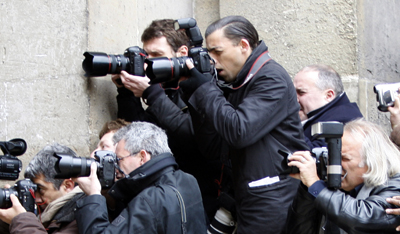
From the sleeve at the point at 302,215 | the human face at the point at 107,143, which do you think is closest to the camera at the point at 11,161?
the human face at the point at 107,143

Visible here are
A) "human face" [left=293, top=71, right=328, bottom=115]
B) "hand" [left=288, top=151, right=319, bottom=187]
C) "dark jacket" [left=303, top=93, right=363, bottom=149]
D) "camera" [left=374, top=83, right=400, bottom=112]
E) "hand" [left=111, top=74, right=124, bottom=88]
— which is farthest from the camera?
"hand" [left=111, top=74, right=124, bottom=88]

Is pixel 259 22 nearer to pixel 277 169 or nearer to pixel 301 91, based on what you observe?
pixel 301 91

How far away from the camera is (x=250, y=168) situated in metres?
2.66

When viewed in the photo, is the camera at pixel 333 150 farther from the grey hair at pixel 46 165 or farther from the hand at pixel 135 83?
the grey hair at pixel 46 165

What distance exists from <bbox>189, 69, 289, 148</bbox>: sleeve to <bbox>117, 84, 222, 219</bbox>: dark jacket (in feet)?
1.29

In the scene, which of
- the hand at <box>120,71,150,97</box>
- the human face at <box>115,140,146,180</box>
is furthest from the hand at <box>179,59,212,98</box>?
the hand at <box>120,71,150,97</box>

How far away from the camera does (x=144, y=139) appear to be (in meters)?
2.80

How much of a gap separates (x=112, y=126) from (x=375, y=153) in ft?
4.62

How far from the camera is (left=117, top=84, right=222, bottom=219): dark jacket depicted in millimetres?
3113

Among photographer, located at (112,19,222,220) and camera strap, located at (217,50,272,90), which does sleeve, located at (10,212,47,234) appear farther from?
camera strap, located at (217,50,272,90)

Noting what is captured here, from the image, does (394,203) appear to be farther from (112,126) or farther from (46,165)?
(46,165)

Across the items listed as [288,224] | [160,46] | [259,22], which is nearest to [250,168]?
[288,224]

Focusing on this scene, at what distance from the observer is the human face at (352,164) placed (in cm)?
247

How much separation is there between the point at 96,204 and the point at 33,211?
15.1 inches
